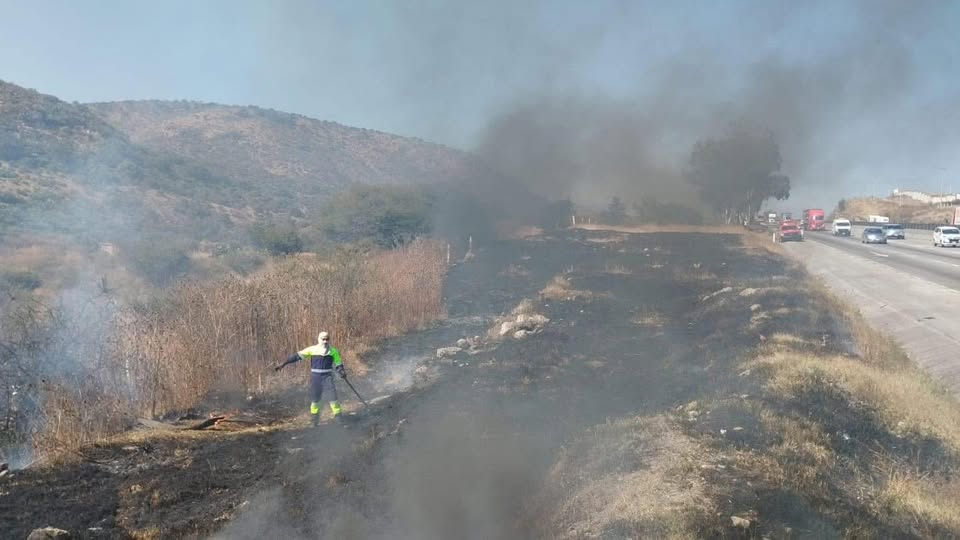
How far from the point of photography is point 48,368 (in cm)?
954

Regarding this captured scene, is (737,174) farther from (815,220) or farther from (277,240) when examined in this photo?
(277,240)

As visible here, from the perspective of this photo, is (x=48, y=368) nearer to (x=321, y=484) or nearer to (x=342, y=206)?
(x=321, y=484)

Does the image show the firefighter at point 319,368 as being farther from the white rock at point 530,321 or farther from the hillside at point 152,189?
the hillside at point 152,189

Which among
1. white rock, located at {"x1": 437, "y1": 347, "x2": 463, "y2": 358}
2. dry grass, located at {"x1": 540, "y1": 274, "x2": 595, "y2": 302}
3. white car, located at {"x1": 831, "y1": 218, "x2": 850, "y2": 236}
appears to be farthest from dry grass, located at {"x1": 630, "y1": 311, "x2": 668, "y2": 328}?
white car, located at {"x1": 831, "y1": 218, "x2": 850, "y2": 236}

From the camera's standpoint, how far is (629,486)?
693 cm

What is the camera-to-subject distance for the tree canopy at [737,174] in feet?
129

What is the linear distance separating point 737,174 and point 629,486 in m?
41.8

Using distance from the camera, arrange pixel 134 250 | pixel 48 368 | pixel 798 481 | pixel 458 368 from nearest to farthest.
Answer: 1. pixel 798 481
2. pixel 48 368
3. pixel 458 368
4. pixel 134 250

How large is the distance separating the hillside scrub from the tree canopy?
1177 inches

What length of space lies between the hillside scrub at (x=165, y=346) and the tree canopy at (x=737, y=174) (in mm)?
29904

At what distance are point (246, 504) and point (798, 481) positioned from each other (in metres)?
5.86

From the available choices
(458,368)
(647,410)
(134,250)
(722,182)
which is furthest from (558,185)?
(647,410)

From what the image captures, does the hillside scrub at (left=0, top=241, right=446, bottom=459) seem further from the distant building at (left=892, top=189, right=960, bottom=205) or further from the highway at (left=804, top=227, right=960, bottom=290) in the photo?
the distant building at (left=892, top=189, right=960, bottom=205)

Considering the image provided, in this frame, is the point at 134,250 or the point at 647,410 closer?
the point at 647,410
